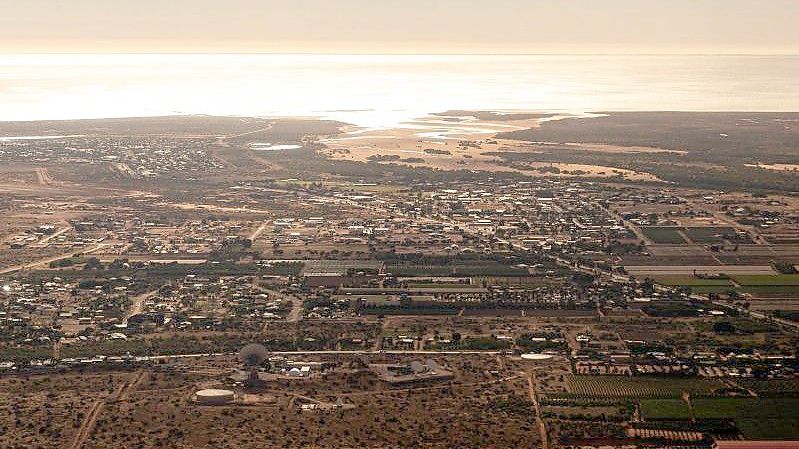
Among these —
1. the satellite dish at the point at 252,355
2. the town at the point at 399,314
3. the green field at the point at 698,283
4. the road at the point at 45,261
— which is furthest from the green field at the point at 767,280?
the road at the point at 45,261

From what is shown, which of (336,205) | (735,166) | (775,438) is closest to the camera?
(775,438)

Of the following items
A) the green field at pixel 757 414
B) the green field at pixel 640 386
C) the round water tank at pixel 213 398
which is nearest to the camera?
the green field at pixel 757 414

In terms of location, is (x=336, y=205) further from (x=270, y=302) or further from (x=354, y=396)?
(x=354, y=396)

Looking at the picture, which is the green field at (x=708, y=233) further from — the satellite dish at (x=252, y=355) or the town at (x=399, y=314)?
the satellite dish at (x=252, y=355)

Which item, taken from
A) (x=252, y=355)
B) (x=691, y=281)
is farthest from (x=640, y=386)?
(x=691, y=281)

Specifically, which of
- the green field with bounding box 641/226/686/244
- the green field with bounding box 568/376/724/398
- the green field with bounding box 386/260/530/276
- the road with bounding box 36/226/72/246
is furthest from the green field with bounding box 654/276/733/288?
the road with bounding box 36/226/72/246

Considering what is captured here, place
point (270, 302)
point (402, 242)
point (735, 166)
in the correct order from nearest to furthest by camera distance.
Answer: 1. point (270, 302)
2. point (402, 242)
3. point (735, 166)

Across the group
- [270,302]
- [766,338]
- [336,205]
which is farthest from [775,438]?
[336,205]
